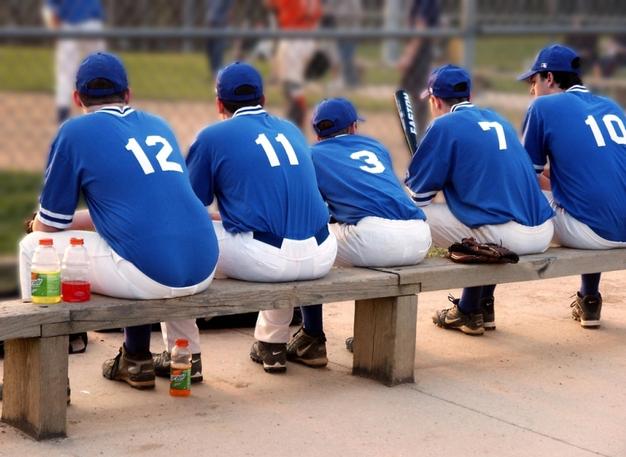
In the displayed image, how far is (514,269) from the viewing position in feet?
21.6

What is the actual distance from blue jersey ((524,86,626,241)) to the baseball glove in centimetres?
76

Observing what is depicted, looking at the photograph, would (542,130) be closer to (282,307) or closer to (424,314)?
(424,314)

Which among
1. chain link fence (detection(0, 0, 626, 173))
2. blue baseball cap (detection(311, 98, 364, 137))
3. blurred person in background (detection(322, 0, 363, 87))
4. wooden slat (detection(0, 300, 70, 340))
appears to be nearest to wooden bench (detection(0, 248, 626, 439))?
wooden slat (detection(0, 300, 70, 340))

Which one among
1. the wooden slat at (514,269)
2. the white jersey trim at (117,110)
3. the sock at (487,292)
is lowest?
the sock at (487,292)

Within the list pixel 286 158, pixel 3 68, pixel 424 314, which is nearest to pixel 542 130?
pixel 424 314

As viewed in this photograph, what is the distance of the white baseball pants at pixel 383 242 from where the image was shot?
634 cm

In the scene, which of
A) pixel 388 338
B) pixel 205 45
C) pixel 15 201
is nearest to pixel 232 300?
pixel 388 338

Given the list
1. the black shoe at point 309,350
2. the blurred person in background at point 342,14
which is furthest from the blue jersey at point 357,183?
the blurred person in background at point 342,14

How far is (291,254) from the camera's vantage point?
234 inches

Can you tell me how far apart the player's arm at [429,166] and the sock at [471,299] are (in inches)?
20.1

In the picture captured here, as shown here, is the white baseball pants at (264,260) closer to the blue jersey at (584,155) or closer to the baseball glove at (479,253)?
the baseball glove at (479,253)

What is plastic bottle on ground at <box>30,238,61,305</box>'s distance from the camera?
527cm

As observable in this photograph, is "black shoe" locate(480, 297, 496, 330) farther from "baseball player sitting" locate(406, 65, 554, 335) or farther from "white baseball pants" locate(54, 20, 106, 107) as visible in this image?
"white baseball pants" locate(54, 20, 106, 107)

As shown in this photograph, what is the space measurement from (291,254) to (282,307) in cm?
25
